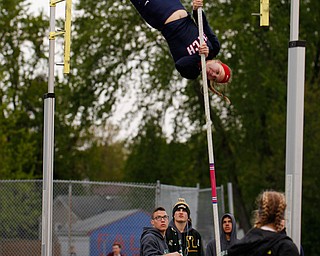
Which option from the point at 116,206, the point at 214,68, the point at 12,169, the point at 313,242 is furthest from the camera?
the point at 12,169

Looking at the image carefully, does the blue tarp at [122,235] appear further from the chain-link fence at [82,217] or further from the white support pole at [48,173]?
the white support pole at [48,173]

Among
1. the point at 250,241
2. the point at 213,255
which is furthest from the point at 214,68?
the point at 213,255

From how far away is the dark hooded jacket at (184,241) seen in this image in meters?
9.45

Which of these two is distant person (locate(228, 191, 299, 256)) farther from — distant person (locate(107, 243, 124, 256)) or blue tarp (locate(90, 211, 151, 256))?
blue tarp (locate(90, 211, 151, 256))

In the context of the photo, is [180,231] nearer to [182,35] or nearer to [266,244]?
[182,35]

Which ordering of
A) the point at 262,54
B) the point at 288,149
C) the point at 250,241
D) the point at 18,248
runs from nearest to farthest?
the point at 250,241 → the point at 288,149 → the point at 18,248 → the point at 262,54

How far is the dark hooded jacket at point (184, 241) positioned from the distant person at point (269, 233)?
3872mm

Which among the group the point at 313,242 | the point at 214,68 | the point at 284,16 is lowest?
the point at 313,242

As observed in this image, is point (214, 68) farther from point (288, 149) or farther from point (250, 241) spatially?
point (250, 241)

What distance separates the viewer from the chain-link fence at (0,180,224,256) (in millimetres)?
13367

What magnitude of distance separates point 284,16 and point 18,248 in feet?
49.6

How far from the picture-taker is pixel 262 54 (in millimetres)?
27641

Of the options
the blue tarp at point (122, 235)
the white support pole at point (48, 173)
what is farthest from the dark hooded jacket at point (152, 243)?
the blue tarp at point (122, 235)

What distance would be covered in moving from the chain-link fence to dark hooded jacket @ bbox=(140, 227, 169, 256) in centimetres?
492
